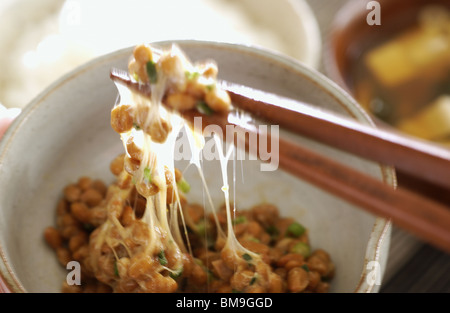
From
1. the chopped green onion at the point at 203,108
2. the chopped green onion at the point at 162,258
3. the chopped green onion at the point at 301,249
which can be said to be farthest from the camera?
the chopped green onion at the point at 301,249

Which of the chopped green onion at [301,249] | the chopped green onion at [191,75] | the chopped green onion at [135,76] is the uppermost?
the chopped green onion at [135,76]

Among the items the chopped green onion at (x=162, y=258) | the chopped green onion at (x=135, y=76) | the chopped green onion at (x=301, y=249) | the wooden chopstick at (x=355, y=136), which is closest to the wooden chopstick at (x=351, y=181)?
the wooden chopstick at (x=355, y=136)

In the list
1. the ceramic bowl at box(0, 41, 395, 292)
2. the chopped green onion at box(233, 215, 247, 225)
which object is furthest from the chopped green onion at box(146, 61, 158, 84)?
the chopped green onion at box(233, 215, 247, 225)

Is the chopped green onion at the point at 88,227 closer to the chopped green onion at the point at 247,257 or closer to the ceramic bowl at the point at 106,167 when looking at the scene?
the ceramic bowl at the point at 106,167

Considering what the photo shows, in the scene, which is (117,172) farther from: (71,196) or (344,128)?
(344,128)

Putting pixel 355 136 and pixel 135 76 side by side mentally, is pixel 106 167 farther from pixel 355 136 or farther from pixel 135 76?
pixel 355 136
